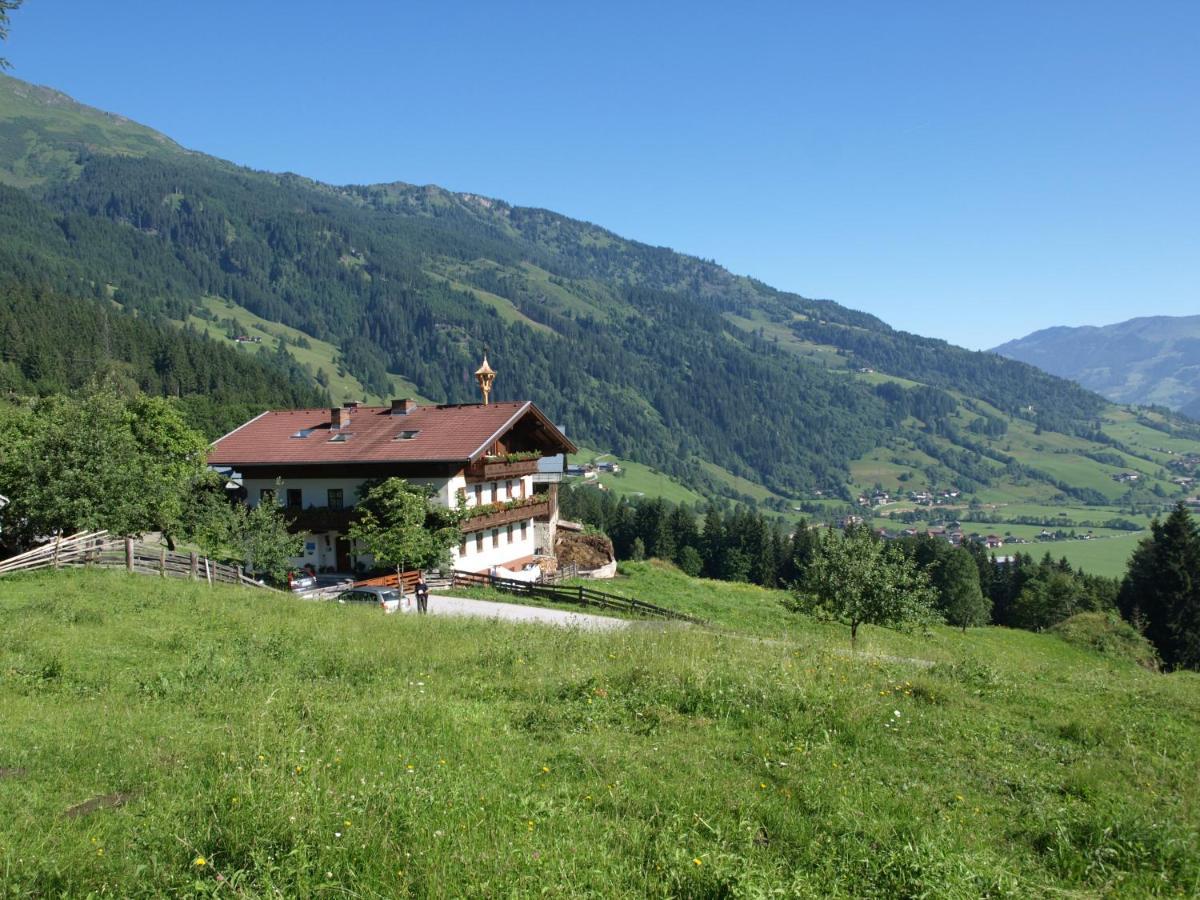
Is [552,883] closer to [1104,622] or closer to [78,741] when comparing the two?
[78,741]

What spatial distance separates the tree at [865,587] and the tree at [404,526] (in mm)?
18559

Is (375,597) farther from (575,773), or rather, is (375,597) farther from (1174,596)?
(1174,596)

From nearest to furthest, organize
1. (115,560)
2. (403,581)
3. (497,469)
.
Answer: (115,560)
(403,581)
(497,469)

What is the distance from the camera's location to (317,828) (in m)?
7.58

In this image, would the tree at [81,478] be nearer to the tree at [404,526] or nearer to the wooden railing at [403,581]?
the tree at [404,526]

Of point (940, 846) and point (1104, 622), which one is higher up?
point (940, 846)

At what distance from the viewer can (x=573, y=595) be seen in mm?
36969

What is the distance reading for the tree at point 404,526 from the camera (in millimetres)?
38688

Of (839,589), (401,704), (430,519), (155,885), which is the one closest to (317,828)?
(155,885)

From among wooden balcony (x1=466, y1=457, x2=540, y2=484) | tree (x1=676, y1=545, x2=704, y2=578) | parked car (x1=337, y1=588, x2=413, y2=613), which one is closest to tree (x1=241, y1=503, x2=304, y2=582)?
parked car (x1=337, y1=588, x2=413, y2=613)

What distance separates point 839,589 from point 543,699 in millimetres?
17531

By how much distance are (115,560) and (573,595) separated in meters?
18.4

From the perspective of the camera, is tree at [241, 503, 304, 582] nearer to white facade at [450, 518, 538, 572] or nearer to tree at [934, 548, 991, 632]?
white facade at [450, 518, 538, 572]

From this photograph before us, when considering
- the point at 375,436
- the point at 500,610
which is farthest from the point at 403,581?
the point at 375,436
